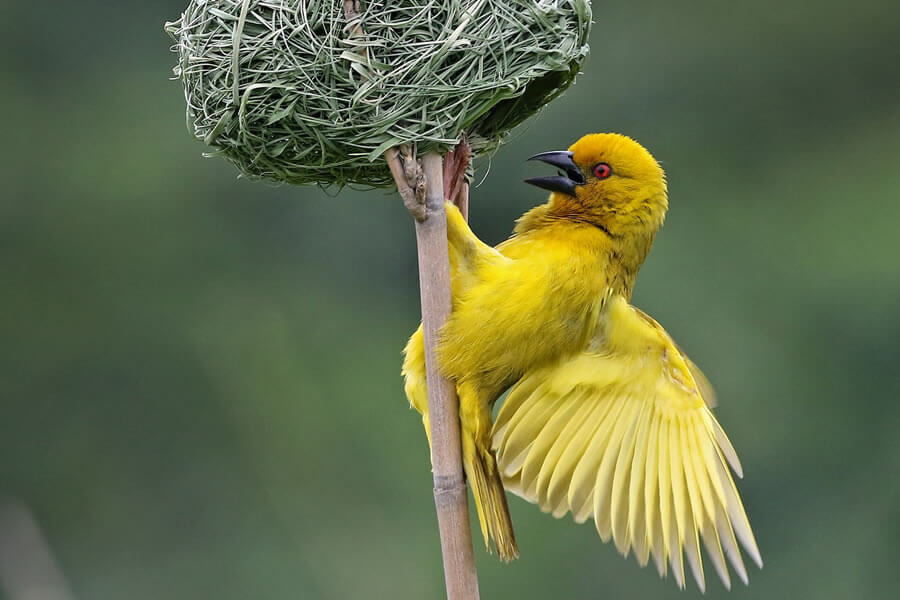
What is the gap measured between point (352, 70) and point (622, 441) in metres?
1.40

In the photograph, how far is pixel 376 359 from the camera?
930 cm

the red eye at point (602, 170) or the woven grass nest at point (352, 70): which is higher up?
the woven grass nest at point (352, 70)

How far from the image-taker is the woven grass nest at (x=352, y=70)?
2977 mm

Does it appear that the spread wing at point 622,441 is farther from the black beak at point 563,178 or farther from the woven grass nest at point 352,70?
the woven grass nest at point 352,70

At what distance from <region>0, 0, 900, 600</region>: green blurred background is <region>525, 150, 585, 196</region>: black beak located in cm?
475

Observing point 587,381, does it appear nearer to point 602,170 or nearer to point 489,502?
point 489,502

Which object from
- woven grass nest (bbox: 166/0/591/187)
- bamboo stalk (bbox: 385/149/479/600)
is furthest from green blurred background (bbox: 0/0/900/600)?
woven grass nest (bbox: 166/0/591/187)

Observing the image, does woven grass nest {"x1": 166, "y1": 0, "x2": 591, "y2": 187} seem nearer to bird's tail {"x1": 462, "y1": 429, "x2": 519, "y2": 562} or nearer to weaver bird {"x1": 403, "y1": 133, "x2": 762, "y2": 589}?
weaver bird {"x1": 403, "y1": 133, "x2": 762, "y2": 589}

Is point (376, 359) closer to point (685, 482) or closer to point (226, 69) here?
point (685, 482)

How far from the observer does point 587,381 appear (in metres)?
3.73

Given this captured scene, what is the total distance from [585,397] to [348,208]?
18.1 feet

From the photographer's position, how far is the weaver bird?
3457 millimetres

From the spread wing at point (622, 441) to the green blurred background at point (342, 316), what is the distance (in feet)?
15.3

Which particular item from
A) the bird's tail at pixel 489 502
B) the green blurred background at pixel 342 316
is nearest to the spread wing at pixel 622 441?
the bird's tail at pixel 489 502
